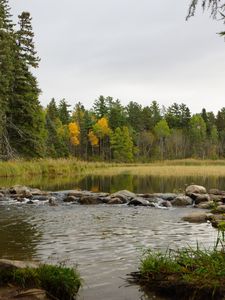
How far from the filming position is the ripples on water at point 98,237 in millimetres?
7133

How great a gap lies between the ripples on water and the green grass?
28 cm

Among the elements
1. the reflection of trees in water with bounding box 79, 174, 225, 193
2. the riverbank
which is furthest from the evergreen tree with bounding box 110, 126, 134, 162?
the riverbank

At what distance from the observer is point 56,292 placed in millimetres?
5867

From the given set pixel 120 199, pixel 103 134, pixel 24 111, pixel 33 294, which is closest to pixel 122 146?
pixel 103 134

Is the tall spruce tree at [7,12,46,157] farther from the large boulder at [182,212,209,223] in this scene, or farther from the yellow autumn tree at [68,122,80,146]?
the yellow autumn tree at [68,122,80,146]

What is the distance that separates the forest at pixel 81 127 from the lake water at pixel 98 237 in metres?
21.6

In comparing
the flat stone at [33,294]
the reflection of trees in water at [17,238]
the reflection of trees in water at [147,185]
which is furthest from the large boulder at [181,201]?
the flat stone at [33,294]

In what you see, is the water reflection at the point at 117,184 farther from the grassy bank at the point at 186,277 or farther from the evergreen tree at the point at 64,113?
the evergreen tree at the point at 64,113

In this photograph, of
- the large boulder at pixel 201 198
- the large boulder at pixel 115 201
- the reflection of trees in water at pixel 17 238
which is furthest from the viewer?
the large boulder at pixel 115 201

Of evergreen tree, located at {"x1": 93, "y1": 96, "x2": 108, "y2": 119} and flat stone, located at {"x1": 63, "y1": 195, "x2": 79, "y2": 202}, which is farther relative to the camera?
evergreen tree, located at {"x1": 93, "y1": 96, "x2": 108, "y2": 119}

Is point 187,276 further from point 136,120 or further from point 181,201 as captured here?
point 136,120

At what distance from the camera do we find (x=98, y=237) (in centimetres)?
1052

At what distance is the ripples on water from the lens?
7.13 metres

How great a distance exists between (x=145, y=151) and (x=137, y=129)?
24.9 ft
